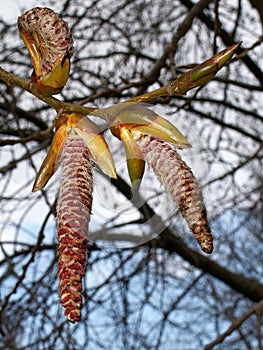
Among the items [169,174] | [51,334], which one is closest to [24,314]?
[51,334]

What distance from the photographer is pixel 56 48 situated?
554 mm

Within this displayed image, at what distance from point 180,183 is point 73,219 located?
97 millimetres

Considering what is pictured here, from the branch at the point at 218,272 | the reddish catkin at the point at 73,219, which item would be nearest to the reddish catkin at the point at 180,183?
the reddish catkin at the point at 73,219

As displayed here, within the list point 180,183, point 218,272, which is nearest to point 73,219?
point 180,183

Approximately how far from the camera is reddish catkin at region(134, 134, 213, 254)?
511 mm

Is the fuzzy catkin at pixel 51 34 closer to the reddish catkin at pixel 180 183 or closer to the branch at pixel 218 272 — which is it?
the reddish catkin at pixel 180 183

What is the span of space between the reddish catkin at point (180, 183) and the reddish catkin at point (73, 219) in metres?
0.06

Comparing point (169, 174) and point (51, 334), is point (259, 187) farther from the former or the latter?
point (169, 174)

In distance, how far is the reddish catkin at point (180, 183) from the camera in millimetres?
511

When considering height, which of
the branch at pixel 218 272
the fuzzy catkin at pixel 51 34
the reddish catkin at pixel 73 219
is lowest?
the reddish catkin at pixel 73 219

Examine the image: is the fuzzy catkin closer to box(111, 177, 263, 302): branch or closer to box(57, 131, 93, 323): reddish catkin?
box(57, 131, 93, 323): reddish catkin

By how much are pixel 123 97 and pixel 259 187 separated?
71cm

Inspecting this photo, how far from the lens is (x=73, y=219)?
52 cm

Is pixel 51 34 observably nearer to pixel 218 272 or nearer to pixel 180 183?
pixel 180 183
